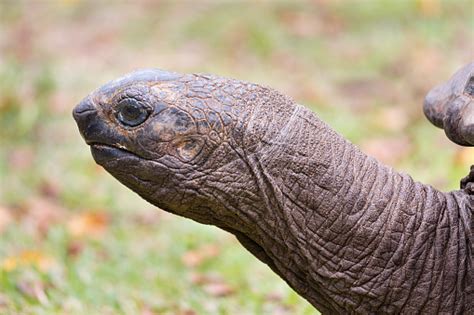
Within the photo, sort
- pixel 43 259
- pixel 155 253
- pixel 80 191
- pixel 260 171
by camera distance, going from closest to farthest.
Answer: pixel 260 171 → pixel 43 259 → pixel 155 253 → pixel 80 191

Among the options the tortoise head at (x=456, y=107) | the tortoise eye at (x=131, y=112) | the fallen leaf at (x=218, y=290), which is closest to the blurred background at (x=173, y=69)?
the fallen leaf at (x=218, y=290)

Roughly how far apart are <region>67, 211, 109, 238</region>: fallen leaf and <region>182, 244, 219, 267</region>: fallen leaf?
28.8 inches

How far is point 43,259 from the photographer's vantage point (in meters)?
5.31

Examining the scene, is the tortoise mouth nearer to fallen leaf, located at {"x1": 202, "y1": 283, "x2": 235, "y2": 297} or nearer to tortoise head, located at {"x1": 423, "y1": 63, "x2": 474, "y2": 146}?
tortoise head, located at {"x1": 423, "y1": 63, "x2": 474, "y2": 146}

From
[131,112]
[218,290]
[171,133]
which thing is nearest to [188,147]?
[171,133]

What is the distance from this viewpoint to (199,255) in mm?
5656

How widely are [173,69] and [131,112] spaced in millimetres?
6563

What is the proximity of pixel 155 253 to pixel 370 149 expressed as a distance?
235cm

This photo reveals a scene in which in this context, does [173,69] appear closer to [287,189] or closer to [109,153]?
[109,153]

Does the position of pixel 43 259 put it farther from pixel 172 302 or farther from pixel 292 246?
pixel 292 246

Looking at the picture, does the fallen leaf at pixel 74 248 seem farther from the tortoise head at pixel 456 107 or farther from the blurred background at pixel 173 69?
the tortoise head at pixel 456 107

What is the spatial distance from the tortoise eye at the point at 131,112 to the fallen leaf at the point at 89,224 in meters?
3.08

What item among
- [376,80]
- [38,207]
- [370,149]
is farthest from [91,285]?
[376,80]

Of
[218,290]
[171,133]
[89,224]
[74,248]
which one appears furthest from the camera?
[89,224]
